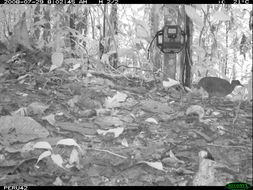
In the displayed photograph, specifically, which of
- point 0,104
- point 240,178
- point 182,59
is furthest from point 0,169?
point 182,59

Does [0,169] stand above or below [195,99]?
below

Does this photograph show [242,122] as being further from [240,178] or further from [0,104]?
[0,104]

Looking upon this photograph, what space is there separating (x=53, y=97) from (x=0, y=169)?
3.03ft

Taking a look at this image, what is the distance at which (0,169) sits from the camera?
1.62m
